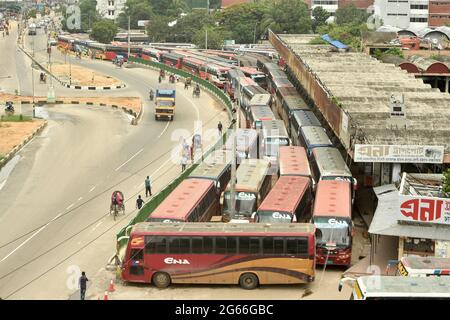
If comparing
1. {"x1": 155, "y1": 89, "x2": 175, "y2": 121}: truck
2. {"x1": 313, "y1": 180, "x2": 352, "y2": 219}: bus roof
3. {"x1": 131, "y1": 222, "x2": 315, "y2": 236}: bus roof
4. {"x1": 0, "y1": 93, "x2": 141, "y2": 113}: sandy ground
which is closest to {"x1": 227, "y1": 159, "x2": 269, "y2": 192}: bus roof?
{"x1": 313, "y1": 180, "x2": 352, "y2": 219}: bus roof

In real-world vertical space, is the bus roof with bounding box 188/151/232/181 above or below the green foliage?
below

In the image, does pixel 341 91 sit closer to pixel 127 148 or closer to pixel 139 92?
pixel 127 148

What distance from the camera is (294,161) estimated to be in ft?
96.4

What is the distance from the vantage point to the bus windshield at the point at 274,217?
72.7 feet

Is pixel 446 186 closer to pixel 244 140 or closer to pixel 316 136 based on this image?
pixel 316 136

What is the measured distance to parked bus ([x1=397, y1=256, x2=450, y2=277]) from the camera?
1684 centimetres

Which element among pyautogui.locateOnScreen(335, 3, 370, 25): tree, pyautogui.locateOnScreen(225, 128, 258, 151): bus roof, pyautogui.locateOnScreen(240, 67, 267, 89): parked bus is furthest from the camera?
pyautogui.locateOnScreen(335, 3, 370, 25): tree

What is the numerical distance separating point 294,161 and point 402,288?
1578cm

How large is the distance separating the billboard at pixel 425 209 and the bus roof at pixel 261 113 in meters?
20.3

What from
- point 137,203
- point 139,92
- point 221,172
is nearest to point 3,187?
point 137,203

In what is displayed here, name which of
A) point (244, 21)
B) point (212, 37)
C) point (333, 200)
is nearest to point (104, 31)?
point (212, 37)

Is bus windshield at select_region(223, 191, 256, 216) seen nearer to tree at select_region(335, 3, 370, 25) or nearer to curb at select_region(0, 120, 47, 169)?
curb at select_region(0, 120, 47, 169)

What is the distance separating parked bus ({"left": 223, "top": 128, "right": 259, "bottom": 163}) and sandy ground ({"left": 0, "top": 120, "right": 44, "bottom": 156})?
11.5m
